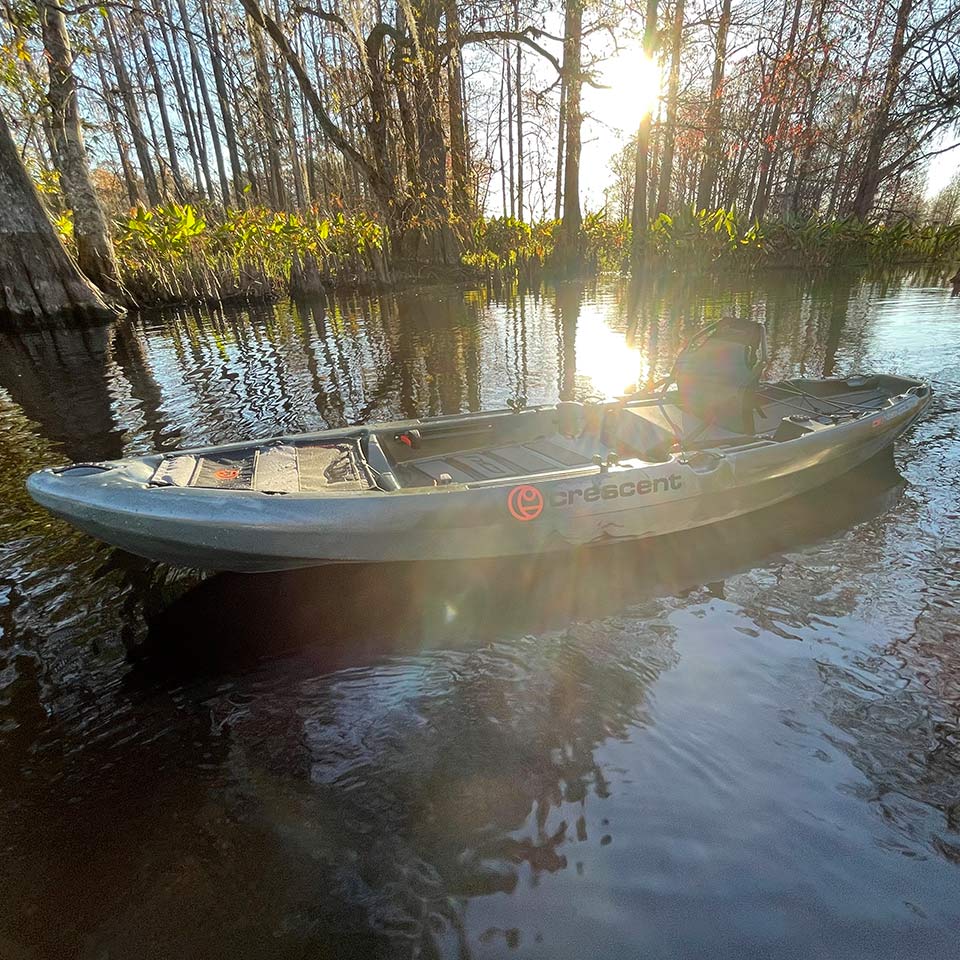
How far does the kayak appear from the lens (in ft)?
11.1

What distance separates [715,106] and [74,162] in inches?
620

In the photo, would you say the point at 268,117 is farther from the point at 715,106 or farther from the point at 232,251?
Answer: the point at 715,106

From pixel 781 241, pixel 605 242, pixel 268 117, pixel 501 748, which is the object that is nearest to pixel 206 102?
pixel 268 117

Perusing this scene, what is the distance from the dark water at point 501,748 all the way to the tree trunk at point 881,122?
58.5ft

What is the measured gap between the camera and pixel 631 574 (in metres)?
4.11

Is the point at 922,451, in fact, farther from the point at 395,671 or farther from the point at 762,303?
the point at 762,303

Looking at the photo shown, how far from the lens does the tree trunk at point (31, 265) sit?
11.4m

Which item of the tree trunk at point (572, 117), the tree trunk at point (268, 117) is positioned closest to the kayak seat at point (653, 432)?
the tree trunk at point (572, 117)

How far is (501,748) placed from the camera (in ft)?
8.68

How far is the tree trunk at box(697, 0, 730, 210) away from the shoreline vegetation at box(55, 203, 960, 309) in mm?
3150

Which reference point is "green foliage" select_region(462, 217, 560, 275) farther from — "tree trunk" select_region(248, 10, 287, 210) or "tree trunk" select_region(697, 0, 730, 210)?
"tree trunk" select_region(248, 10, 287, 210)

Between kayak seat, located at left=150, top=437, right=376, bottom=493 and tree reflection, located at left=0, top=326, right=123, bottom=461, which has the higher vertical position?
kayak seat, located at left=150, top=437, right=376, bottom=493

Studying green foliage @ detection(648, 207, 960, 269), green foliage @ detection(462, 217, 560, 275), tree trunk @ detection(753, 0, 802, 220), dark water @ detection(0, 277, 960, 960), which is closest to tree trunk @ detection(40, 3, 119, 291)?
green foliage @ detection(462, 217, 560, 275)

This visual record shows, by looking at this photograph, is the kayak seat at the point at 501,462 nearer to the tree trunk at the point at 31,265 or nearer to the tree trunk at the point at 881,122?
the tree trunk at the point at 31,265
